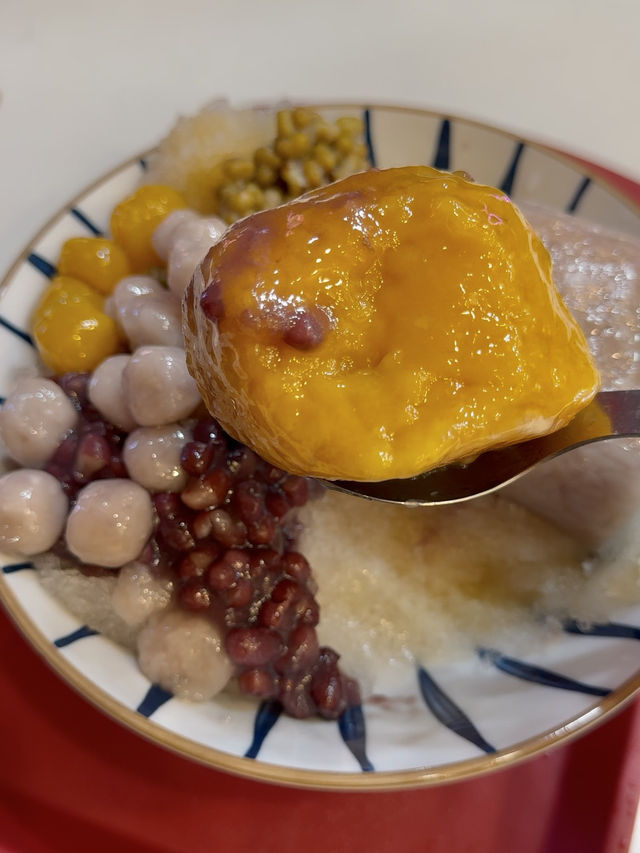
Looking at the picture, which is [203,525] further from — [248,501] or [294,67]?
[294,67]

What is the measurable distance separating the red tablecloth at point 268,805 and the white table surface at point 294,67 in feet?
4.57

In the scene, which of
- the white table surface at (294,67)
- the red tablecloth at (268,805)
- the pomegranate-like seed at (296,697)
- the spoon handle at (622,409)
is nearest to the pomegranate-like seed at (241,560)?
the pomegranate-like seed at (296,697)

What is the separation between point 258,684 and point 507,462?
1.74ft

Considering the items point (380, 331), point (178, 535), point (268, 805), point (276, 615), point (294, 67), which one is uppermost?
point (294, 67)

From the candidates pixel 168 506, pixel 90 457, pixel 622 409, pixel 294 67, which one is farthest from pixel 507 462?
pixel 294 67

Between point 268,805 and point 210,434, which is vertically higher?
point 210,434

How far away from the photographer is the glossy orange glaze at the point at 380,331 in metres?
0.76

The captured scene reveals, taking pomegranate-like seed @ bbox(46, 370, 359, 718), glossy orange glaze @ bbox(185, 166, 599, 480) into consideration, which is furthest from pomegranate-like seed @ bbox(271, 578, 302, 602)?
glossy orange glaze @ bbox(185, 166, 599, 480)

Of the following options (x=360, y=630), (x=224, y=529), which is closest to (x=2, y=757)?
(x=224, y=529)

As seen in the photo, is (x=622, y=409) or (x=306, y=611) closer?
(x=622, y=409)

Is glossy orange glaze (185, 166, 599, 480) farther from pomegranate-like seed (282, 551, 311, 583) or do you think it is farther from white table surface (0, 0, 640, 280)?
white table surface (0, 0, 640, 280)

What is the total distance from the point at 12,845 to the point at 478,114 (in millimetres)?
2079

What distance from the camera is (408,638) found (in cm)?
119

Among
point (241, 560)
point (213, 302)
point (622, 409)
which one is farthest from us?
point (241, 560)
